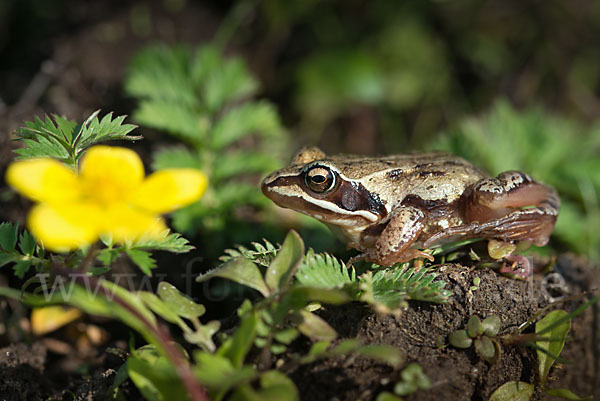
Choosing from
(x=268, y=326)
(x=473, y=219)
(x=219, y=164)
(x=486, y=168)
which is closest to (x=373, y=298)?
(x=268, y=326)

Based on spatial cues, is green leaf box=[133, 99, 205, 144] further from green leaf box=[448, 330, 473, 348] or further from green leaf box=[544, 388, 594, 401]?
green leaf box=[544, 388, 594, 401]

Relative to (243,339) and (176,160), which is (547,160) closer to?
(176,160)

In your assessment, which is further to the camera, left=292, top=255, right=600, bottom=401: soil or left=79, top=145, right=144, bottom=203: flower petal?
left=292, top=255, right=600, bottom=401: soil

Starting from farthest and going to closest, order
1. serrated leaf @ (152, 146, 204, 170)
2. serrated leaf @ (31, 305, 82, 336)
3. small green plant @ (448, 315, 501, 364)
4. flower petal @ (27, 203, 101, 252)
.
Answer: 1. serrated leaf @ (152, 146, 204, 170)
2. serrated leaf @ (31, 305, 82, 336)
3. small green plant @ (448, 315, 501, 364)
4. flower petal @ (27, 203, 101, 252)

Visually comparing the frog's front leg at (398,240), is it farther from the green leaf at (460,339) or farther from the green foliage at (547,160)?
the green foliage at (547,160)

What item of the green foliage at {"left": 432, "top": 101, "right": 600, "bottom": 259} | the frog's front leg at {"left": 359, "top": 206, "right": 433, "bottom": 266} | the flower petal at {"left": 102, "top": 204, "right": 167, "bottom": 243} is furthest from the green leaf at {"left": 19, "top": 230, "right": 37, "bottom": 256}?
the green foliage at {"left": 432, "top": 101, "right": 600, "bottom": 259}

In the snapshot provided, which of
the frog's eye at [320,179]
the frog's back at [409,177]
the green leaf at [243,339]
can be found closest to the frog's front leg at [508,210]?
the frog's back at [409,177]
